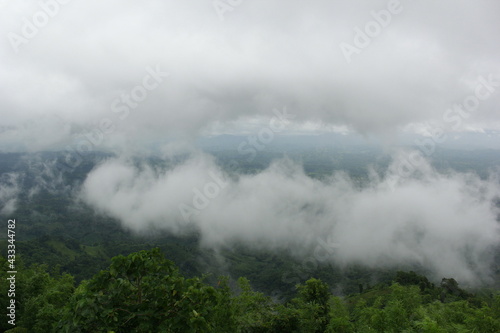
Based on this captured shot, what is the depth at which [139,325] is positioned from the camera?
316 inches

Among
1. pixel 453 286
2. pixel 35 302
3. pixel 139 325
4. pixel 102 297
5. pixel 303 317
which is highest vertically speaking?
pixel 35 302

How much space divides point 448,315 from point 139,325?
38360 millimetres

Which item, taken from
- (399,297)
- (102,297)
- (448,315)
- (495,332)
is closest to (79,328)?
(102,297)

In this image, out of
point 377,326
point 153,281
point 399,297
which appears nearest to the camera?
point 153,281

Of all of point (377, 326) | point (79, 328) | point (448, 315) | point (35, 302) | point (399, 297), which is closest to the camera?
point (79, 328)

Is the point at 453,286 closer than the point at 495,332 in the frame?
No

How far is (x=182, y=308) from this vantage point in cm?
812

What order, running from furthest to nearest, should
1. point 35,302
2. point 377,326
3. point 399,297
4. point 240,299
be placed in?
1. point 399,297
2. point 240,299
3. point 377,326
4. point 35,302

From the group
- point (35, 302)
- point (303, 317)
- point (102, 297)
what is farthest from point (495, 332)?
point (35, 302)

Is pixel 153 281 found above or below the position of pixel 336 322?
above

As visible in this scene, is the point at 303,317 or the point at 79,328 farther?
the point at 303,317

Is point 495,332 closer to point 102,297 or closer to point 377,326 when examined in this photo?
point 377,326

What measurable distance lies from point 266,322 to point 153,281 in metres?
18.3

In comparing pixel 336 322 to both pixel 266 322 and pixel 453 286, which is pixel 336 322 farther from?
pixel 453 286
